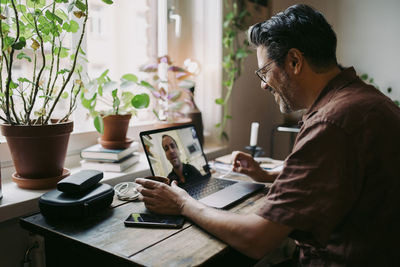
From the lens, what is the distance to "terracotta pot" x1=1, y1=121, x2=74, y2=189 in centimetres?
113

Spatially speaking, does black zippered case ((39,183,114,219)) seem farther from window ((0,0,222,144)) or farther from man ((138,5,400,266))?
window ((0,0,222,144))

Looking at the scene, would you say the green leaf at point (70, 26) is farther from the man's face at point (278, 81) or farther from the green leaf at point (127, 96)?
the man's face at point (278, 81)

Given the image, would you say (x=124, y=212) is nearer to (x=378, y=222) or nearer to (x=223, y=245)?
(x=223, y=245)

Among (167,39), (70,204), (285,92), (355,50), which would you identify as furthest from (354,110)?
(355,50)

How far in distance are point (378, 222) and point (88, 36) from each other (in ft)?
4.84

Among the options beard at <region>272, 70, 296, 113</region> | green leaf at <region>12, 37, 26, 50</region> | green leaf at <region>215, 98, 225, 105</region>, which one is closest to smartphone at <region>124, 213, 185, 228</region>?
beard at <region>272, 70, 296, 113</region>

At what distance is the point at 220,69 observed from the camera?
2.24m

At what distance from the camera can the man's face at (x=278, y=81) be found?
107 centimetres

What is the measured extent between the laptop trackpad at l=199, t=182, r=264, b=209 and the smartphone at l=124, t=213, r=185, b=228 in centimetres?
17

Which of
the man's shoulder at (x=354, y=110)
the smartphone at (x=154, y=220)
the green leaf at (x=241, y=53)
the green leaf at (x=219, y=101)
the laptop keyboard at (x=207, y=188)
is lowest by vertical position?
the laptop keyboard at (x=207, y=188)

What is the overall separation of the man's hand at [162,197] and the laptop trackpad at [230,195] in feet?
0.43

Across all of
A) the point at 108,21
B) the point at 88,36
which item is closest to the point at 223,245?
the point at 88,36

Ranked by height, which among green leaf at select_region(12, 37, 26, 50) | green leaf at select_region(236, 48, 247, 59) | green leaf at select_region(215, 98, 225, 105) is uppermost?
green leaf at select_region(236, 48, 247, 59)

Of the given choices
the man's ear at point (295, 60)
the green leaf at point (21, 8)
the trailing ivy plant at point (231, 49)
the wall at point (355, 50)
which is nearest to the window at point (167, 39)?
the trailing ivy plant at point (231, 49)
